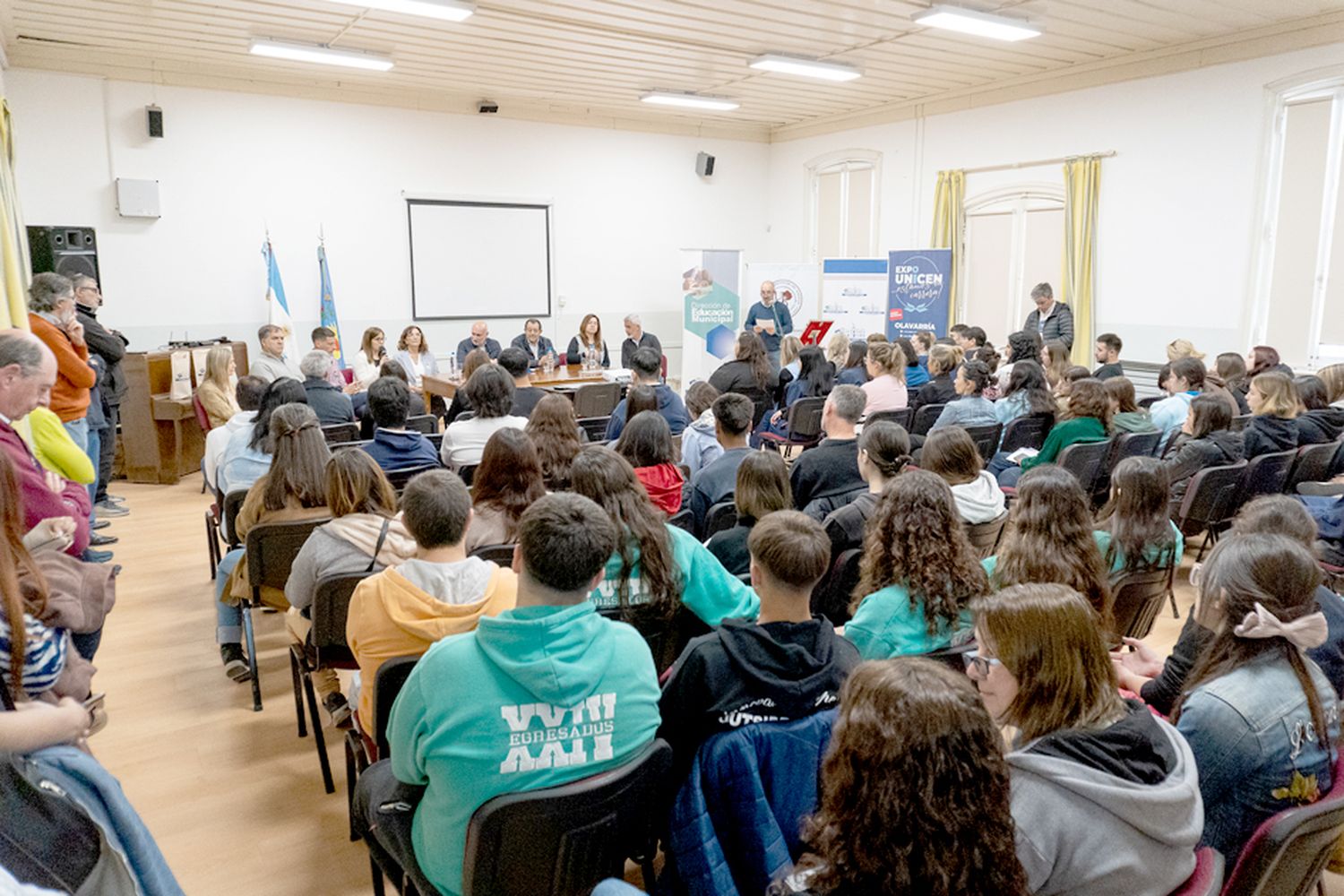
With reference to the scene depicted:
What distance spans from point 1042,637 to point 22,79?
972 centimetres

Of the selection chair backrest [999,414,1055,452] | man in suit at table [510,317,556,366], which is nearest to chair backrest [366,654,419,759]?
chair backrest [999,414,1055,452]

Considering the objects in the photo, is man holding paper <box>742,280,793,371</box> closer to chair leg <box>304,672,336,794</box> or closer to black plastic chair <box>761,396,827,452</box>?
black plastic chair <box>761,396,827,452</box>

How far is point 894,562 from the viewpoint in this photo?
2.49 metres

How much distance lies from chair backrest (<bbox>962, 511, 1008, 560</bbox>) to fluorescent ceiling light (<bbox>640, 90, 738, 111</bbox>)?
7.95 meters

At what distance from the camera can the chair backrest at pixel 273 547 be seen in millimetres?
3236

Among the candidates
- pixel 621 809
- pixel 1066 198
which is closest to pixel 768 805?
pixel 621 809

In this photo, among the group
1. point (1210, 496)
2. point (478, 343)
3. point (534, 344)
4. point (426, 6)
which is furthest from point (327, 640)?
point (534, 344)

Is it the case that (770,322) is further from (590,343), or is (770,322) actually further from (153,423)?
(153,423)

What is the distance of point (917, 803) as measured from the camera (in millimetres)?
1104

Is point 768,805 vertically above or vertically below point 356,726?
above

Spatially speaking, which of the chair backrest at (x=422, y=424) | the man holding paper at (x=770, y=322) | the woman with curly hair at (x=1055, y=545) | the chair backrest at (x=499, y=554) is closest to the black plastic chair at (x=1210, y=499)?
the woman with curly hair at (x=1055, y=545)

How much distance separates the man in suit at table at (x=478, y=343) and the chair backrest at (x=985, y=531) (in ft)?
20.5

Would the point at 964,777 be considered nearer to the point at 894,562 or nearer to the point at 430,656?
the point at 430,656

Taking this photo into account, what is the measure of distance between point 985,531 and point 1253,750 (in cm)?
180
